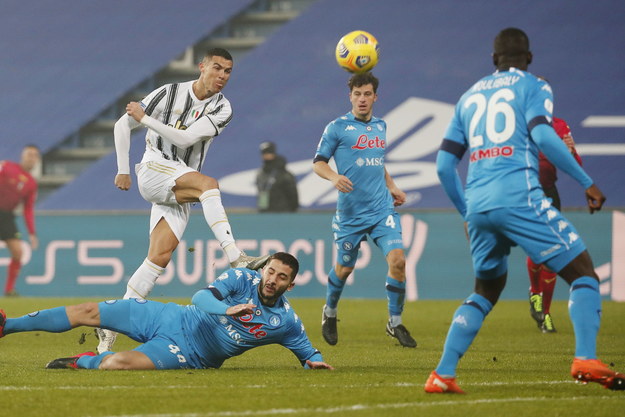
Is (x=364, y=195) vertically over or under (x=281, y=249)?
over

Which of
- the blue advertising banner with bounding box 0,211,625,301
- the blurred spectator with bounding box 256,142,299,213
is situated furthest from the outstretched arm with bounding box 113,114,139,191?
the blurred spectator with bounding box 256,142,299,213

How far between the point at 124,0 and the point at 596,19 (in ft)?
31.9

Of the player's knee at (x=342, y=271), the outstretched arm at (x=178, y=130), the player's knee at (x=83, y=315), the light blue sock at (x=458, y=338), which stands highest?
the outstretched arm at (x=178, y=130)

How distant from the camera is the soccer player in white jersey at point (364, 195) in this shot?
9172 mm

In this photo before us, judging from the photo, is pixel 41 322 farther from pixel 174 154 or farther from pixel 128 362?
pixel 174 154

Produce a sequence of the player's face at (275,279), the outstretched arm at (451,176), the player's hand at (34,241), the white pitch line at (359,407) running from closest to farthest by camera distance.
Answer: the white pitch line at (359,407) < the outstretched arm at (451,176) < the player's face at (275,279) < the player's hand at (34,241)

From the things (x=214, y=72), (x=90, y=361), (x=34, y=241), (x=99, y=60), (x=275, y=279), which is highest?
(x=99, y=60)

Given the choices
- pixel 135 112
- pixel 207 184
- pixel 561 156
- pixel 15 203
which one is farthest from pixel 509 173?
pixel 15 203

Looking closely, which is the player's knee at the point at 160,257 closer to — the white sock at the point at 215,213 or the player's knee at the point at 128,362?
the white sock at the point at 215,213

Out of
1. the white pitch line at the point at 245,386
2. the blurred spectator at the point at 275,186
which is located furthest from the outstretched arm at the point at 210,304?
the blurred spectator at the point at 275,186

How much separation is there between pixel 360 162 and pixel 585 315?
13.4 feet

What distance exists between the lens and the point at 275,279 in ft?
21.5

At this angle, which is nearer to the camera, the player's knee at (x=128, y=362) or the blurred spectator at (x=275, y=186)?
the player's knee at (x=128, y=362)

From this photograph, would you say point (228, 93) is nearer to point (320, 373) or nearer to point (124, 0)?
point (124, 0)
